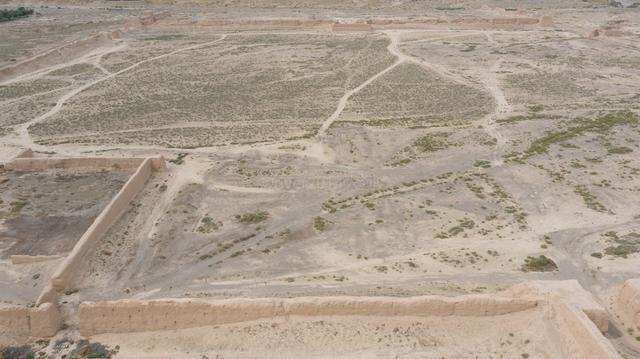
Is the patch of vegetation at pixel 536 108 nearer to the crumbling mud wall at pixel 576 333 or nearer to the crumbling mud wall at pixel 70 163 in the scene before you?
the crumbling mud wall at pixel 576 333

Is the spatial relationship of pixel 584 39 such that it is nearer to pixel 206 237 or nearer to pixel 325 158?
pixel 325 158

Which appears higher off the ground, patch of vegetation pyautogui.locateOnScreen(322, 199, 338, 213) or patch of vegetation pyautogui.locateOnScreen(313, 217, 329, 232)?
patch of vegetation pyautogui.locateOnScreen(322, 199, 338, 213)

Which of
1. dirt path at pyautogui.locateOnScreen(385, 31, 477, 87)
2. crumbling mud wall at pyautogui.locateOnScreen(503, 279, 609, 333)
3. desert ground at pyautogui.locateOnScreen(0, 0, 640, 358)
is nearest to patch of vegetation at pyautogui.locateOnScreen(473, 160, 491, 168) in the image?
desert ground at pyautogui.locateOnScreen(0, 0, 640, 358)

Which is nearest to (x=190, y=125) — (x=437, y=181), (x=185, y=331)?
(x=437, y=181)

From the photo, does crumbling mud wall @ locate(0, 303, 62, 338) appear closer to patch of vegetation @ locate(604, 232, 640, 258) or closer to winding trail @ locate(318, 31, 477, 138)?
winding trail @ locate(318, 31, 477, 138)

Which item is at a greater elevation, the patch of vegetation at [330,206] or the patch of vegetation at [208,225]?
the patch of vegetation at [208,225]

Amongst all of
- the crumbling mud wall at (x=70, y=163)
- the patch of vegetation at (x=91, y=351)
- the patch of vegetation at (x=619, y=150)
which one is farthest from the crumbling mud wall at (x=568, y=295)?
the crumbling mud wall at (x=70, y=163)
